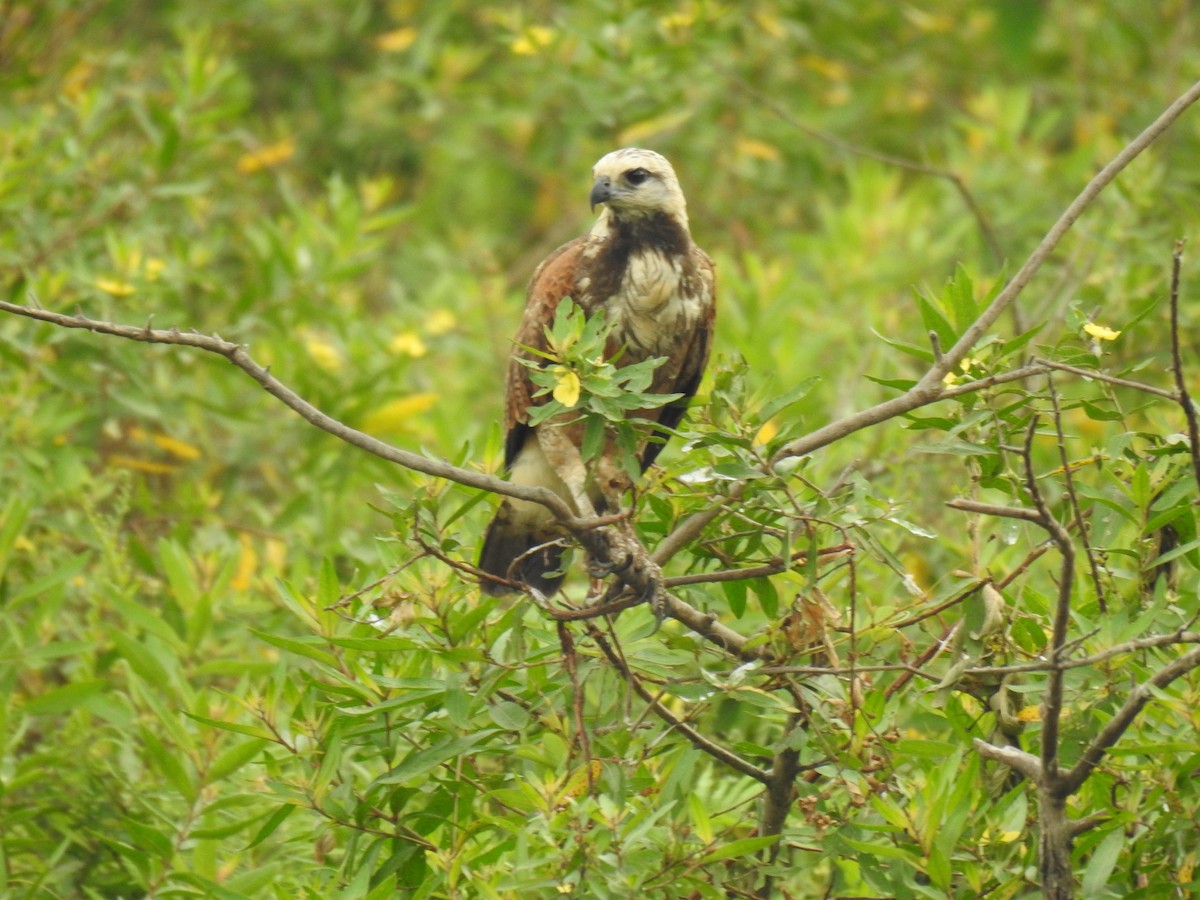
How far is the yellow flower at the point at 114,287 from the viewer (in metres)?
4.95

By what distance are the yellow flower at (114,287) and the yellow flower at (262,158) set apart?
6.86ft

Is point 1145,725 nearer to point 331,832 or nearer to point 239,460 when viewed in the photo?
point 331,832

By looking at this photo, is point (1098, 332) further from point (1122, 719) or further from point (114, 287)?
point (114, 287)

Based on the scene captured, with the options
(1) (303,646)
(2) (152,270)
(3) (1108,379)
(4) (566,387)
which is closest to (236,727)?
(1) (303,646)

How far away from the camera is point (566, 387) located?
2781 mm

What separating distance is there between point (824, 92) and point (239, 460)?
12.7 ft

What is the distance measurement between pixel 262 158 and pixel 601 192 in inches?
132

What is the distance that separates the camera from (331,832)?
3.38 metres

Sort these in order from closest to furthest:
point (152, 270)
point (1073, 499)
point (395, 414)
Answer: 1. point (1073, 499)
2. point (152, 270)
3. point (395, 414)

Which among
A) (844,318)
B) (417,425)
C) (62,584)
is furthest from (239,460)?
(844,318)

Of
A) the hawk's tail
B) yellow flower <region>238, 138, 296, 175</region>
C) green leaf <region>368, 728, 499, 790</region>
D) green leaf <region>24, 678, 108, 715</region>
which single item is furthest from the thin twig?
yellow flower <region>238, 138, 296, 175</region>

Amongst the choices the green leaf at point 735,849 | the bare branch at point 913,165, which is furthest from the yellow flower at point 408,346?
the green leaf at point 735,849

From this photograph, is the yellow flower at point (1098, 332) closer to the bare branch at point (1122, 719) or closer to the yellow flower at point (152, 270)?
the bare branch at point (1122, 719)

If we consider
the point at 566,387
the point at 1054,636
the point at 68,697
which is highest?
the point at 566,387
